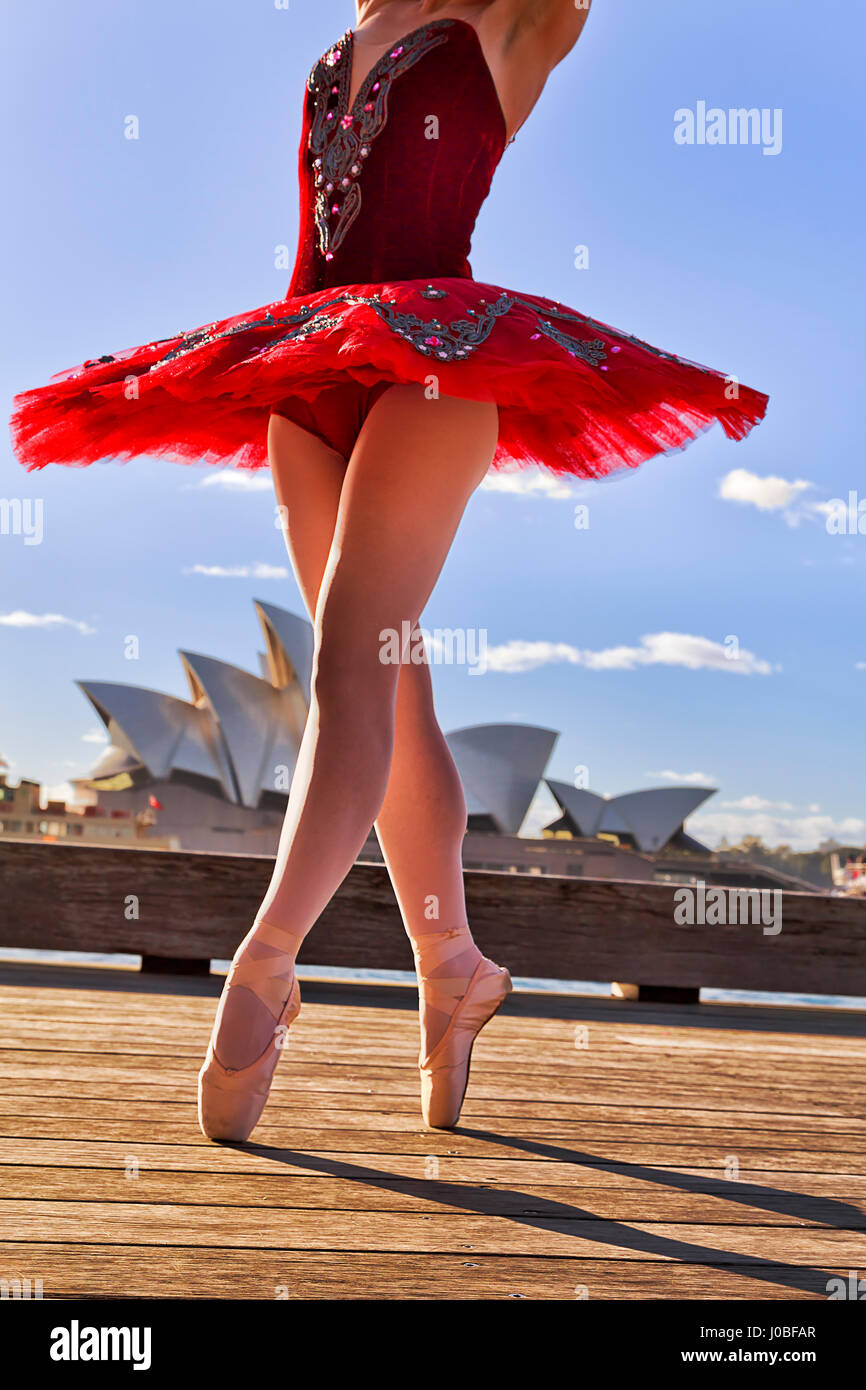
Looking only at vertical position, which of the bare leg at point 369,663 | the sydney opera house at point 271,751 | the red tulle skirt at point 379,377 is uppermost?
the sydney opera house at point 271,751

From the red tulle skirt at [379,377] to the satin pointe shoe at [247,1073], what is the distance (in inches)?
22.2

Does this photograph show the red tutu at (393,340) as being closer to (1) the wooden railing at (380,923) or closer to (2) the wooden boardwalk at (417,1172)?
(2) the wooden boardwalk at (417,1172)

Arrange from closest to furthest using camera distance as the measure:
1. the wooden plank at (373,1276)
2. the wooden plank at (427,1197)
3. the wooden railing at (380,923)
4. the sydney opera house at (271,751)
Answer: the wooden plank at (373,1276)
the wooden plank at (427,1197)
the wooden railing at (380,923)
the sydney opera house at (271,751)

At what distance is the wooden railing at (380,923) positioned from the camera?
93.2 inches

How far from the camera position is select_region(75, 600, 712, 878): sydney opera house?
20266mm

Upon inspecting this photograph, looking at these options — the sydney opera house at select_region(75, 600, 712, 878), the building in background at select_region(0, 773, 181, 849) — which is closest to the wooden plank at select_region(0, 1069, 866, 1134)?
the sydney opera house at select_region(75, 600, 712, 878)

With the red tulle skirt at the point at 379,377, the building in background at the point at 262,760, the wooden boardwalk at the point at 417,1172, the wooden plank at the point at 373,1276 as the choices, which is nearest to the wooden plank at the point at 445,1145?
the wooden boardwalk at the point at 417,1172

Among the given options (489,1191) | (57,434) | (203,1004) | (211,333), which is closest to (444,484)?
(211,333)

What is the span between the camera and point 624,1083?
4.80 feet

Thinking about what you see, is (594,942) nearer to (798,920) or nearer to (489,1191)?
(798,920)

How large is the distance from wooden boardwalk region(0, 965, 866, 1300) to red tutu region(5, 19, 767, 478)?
2.43ft
